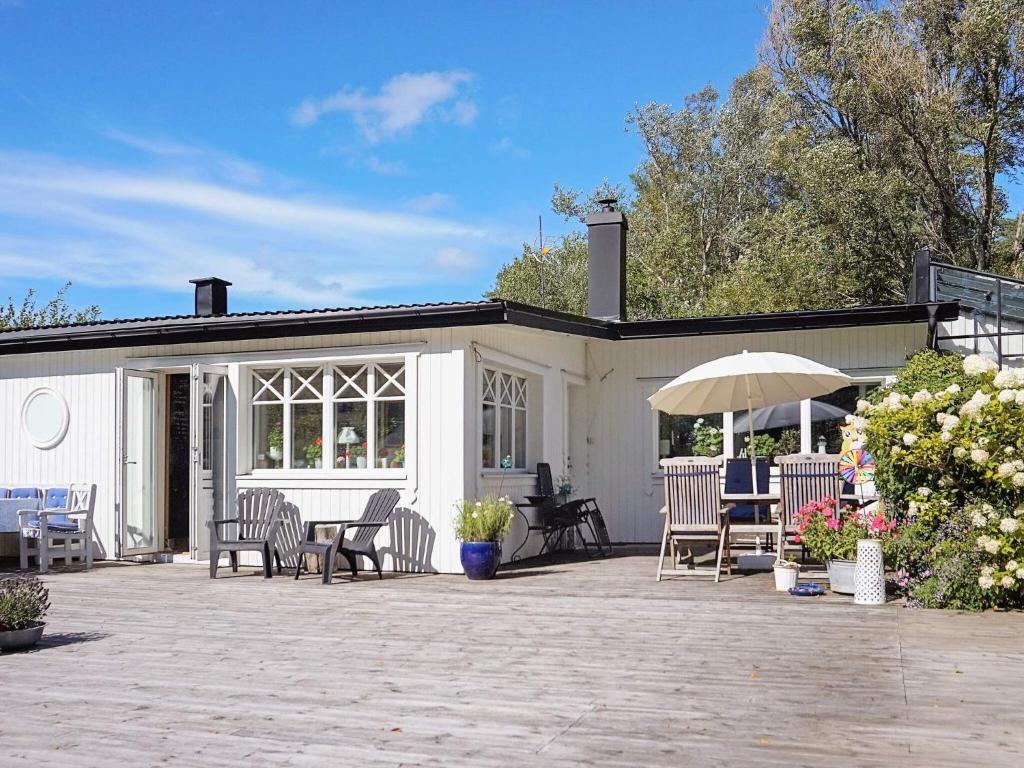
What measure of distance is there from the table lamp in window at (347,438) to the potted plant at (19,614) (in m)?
4.33

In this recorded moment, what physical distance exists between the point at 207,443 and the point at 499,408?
9.73 feet

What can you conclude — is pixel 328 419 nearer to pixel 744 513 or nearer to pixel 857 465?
pixel 744 513

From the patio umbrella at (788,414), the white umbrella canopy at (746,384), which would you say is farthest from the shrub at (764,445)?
the white umbrella canopy at (746,384)

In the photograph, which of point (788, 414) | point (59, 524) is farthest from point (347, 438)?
point (788, 414)

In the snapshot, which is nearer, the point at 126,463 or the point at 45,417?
the point at 126,463

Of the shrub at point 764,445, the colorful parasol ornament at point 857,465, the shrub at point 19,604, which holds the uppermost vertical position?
the shrub at point 764,445

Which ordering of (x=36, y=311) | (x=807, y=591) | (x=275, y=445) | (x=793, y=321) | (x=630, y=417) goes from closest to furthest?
(x=807, y=591)
(x=275, y=445)
(x=793, y=321)
(x=630, y=417)
(x=36, y=311)

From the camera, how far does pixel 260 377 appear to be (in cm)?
1097

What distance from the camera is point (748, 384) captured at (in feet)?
31.5

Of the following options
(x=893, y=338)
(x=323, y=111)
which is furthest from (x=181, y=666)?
(x=323, y=111)

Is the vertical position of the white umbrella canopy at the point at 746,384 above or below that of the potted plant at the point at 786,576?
above

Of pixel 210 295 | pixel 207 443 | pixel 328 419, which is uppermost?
pixel 210 295

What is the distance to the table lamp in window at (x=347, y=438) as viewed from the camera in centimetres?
1052

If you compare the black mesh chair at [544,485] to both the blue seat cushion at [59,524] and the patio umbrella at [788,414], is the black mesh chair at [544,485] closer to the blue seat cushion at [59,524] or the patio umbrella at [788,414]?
the patio umbrella at [788,414]
